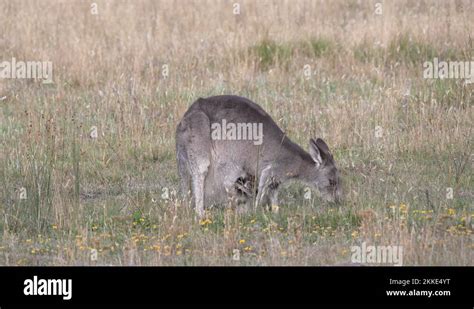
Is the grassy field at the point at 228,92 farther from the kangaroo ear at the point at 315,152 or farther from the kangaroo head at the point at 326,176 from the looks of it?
the kangaroo ear at the point at 315,152

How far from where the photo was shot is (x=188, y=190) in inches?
399

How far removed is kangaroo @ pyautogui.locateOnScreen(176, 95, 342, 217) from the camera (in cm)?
997

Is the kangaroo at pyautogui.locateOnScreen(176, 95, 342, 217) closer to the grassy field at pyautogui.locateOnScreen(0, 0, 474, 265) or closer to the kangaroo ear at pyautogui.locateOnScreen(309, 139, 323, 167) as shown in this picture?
the kangaroo ear at pyautogui.locateOnScreen(309, 139, 323, 167)

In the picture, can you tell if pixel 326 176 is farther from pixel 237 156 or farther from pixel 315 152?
pixel 237 156

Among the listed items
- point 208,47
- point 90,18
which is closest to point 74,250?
point 208,47

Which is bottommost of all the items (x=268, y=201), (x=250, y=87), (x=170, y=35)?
(x=268, y=201)

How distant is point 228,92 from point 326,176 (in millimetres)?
4170

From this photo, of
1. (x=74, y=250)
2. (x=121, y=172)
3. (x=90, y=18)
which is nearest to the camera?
(x=74, y=250)

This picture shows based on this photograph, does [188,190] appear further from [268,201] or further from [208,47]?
[208,47]

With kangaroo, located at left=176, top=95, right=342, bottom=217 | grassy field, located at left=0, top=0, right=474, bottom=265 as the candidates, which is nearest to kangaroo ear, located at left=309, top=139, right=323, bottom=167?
kangaroo, located at left=176, top=95, right=342, bottom=217

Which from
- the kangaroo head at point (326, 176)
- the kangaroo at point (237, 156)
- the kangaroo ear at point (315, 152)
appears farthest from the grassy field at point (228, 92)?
the kangaroo ear at point (315, 152)
